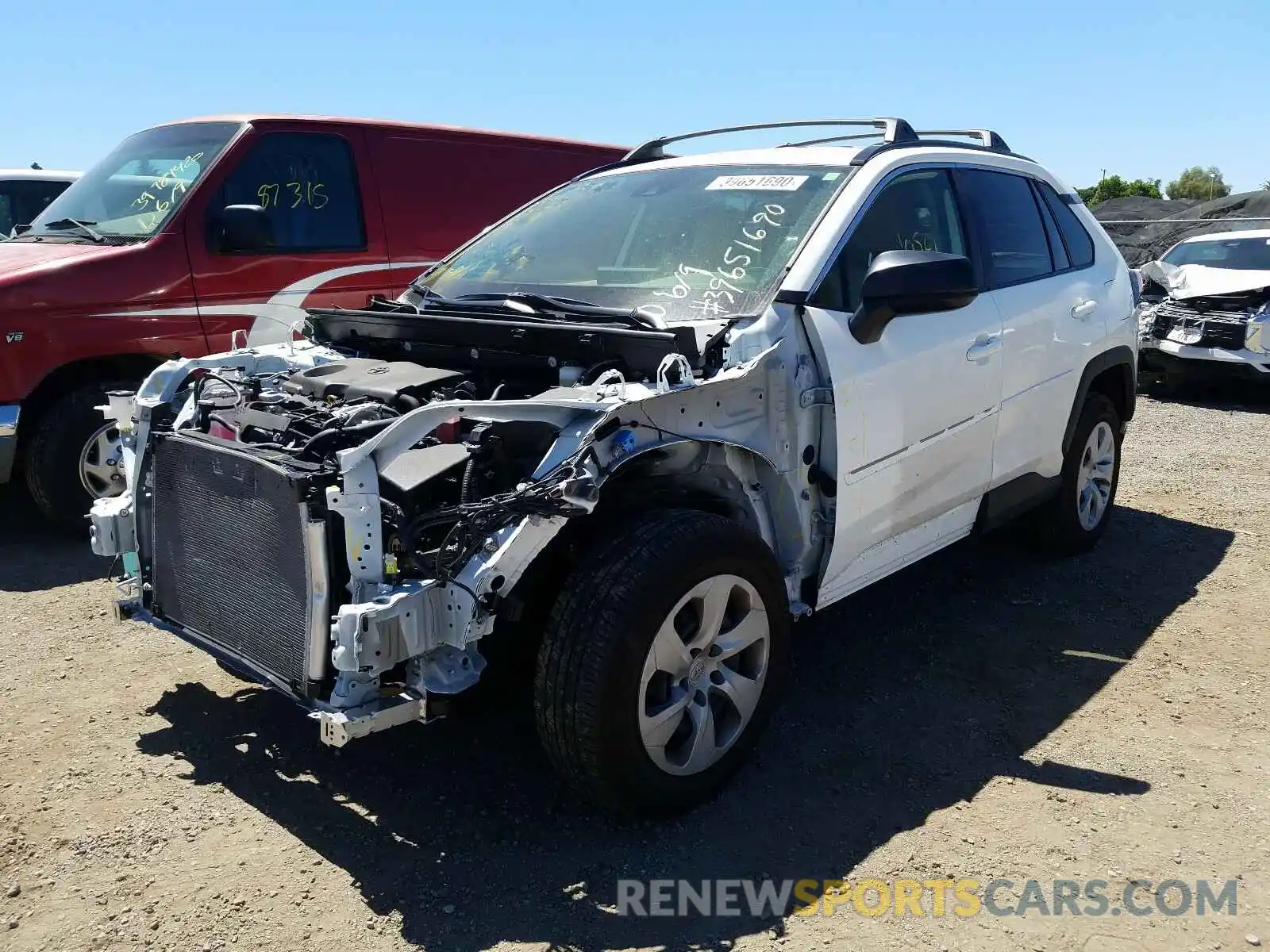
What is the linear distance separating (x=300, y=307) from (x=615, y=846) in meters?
4.30

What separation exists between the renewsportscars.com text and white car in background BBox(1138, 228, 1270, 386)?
7.77 m

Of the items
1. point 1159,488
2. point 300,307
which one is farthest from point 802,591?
point 1159,488

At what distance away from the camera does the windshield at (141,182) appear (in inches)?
230

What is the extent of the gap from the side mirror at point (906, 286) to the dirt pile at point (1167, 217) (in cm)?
1357

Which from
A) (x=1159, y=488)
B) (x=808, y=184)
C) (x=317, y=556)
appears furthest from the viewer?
(x=1159, y=488)

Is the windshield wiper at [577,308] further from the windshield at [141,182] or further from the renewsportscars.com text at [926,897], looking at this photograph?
the windshield at [141,182]

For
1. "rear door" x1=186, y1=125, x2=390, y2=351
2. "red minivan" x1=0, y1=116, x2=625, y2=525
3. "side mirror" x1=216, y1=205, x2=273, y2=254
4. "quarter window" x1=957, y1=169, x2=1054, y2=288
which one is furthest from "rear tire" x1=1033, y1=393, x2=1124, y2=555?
"side mirror" x1=216, y1=205, x2=273, y2=254

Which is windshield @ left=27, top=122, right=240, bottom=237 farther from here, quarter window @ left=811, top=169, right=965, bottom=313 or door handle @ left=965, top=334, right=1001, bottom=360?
door handle @ left=965, top=334, right=1001, bottom=360

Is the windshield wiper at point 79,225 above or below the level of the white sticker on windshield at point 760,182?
below

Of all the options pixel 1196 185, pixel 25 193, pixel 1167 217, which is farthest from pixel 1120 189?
pixel 25 193

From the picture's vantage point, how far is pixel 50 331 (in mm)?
5293

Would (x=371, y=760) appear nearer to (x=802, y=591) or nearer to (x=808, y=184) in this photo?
(x=802, y=591)

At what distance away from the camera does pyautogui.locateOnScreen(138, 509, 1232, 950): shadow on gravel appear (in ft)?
9.06

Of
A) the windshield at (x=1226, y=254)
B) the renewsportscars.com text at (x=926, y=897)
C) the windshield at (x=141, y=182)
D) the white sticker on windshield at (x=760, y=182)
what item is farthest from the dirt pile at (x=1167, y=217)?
the renewsportscars.com text at (x=926, y=897)
